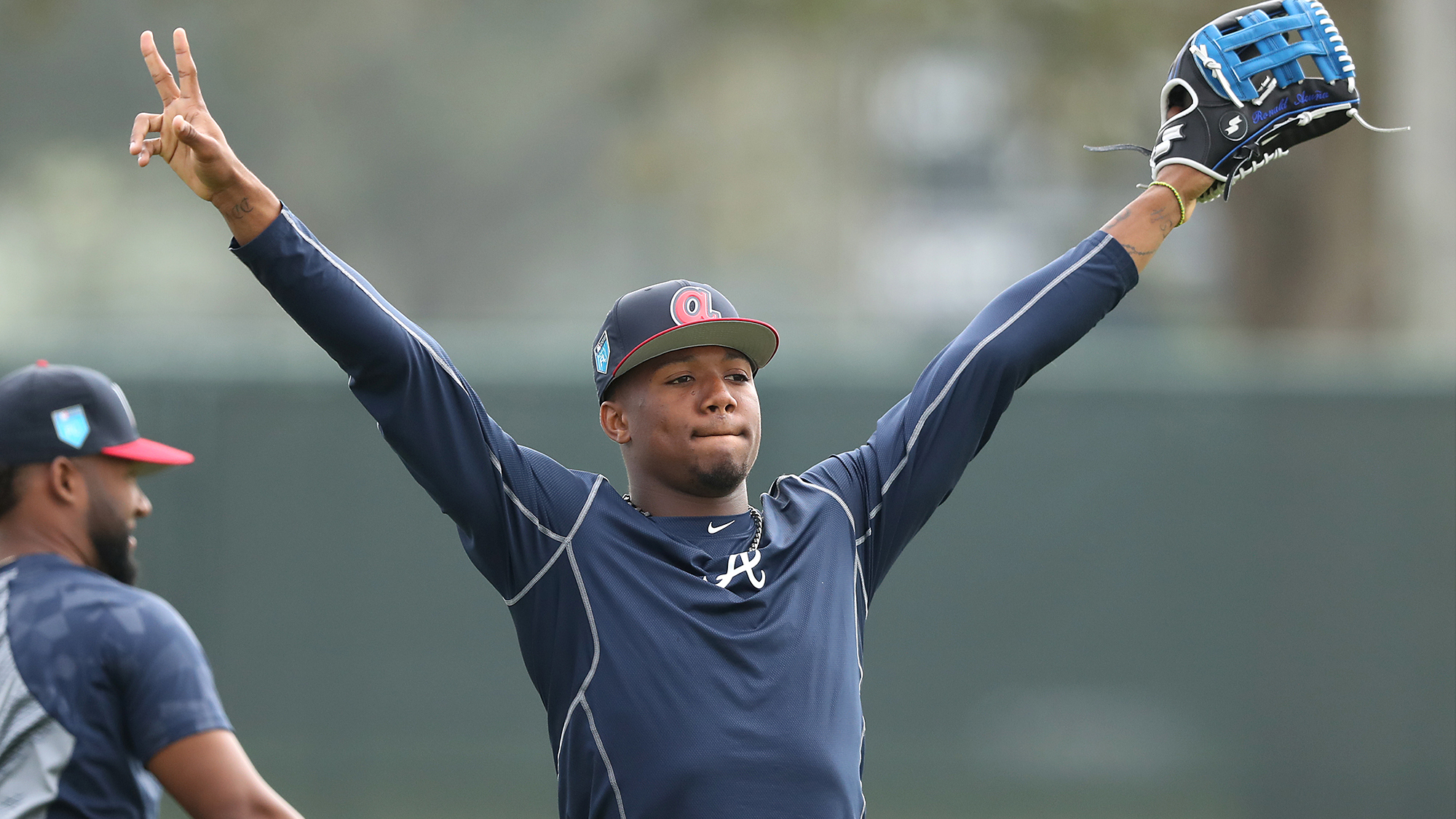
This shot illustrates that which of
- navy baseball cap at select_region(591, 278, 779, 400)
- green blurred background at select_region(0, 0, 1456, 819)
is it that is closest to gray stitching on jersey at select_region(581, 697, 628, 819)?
navy baseball cap at select_region(591, 278, 779, 400)

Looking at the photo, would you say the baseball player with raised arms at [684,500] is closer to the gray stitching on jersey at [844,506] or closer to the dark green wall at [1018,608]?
the gray stitching on jersey at [844,506]

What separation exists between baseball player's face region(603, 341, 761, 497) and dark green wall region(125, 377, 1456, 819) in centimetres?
461

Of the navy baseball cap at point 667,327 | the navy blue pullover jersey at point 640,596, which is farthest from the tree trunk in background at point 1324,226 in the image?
the navy baseball cap at point 667,327

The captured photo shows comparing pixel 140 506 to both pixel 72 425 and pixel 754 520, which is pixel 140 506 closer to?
pixel 72 425

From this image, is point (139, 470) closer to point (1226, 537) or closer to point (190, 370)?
point (190, 370)

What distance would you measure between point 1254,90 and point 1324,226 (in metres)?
8.44

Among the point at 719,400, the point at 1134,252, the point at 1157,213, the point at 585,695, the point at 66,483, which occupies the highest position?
the point at 1157,213

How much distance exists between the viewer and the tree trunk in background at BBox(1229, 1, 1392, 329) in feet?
35.9

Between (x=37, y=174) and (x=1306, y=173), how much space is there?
47.9 ft

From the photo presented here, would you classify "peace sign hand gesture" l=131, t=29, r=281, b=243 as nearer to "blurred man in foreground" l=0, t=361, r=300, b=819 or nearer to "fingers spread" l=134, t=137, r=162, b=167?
"fingers spread" l=134, t=137, r=162, b=167

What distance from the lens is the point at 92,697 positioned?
2945 millimetres

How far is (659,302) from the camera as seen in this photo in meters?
3.08

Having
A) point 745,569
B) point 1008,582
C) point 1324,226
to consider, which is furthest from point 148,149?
point 1324,226

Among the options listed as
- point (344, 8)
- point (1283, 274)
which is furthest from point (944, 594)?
point (344, 8)
